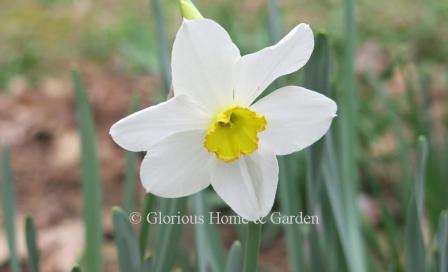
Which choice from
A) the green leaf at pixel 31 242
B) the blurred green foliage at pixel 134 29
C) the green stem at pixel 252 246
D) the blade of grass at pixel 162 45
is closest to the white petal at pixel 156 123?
the green stem at pixel 252 246

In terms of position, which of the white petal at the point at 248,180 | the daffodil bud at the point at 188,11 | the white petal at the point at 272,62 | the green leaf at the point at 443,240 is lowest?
the green leaf at the point at 443,240

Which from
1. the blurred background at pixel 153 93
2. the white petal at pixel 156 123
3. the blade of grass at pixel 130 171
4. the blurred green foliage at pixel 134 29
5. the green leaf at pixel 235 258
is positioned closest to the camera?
the white petal at pixel 156 123

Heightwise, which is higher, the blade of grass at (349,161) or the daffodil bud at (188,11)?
the daffodil bud at (188,11)

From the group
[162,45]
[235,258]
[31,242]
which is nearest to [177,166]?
[235,258]

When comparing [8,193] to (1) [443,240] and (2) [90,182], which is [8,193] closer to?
(2) [90,182]

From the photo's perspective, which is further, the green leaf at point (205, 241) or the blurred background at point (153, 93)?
the blurred background at point (153, 93)

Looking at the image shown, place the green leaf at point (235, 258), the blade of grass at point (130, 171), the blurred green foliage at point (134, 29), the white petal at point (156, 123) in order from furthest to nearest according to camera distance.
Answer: the blurred green foliage at point (134, 29), the blade of grass at point (130, 171), the green leaf at point (235, 258), the white petal at point (156, 123)

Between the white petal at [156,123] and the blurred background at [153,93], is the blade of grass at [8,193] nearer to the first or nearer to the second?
the blurred background at [153,93]

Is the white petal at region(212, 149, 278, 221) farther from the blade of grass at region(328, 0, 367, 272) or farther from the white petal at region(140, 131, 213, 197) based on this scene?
the blade of grass at region(328, 0, 367, 272)
